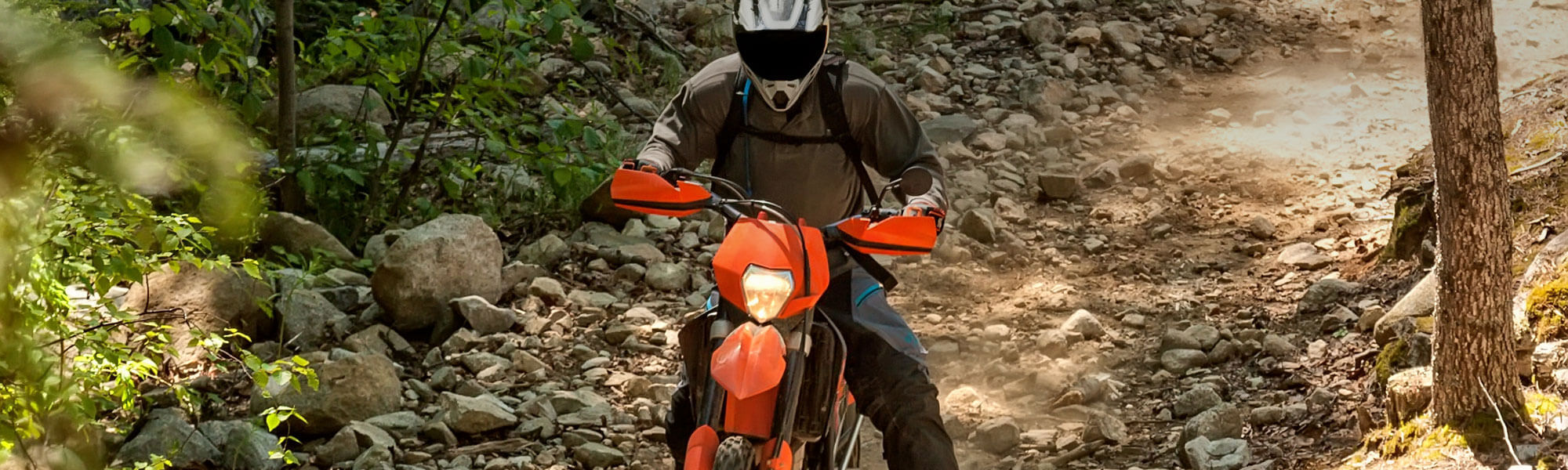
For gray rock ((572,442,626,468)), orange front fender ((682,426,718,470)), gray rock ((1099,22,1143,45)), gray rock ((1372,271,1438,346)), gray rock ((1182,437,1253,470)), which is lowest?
gray rock ((1099,22,1143,45))

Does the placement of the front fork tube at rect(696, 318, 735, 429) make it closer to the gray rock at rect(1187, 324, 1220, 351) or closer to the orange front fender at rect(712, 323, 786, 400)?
the orange front fender at rect(712, 323, 786, 400)

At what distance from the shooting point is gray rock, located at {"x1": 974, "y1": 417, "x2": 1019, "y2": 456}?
533cm

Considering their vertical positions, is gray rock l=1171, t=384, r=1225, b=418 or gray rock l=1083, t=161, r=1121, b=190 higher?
gray rock l=1171, t=384, r=1225, b=418

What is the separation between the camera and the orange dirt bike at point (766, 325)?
10.2 feet

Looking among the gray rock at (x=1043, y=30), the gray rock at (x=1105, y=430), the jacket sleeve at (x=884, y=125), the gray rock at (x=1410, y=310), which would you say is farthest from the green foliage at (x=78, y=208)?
the gray rock at (x=1043, y=30)

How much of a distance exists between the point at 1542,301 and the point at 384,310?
477 cm

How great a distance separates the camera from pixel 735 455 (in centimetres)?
317

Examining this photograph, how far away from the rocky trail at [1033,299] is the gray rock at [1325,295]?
0.01 meters

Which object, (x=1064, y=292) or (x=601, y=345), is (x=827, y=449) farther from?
(x=1064, y=292)

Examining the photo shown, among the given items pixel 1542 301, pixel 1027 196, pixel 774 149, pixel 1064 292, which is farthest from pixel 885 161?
pixel 1027 196

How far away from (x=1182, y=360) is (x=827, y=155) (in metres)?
2.52

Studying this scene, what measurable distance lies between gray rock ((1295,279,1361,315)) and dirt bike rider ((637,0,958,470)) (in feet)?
9.37

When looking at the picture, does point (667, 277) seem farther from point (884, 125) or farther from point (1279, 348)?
point (884, 125)

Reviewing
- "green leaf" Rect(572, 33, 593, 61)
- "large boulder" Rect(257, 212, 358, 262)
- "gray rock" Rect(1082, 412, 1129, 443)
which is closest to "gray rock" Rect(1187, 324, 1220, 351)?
"gray rock" Rect(1082, 412, 1129, 443)
